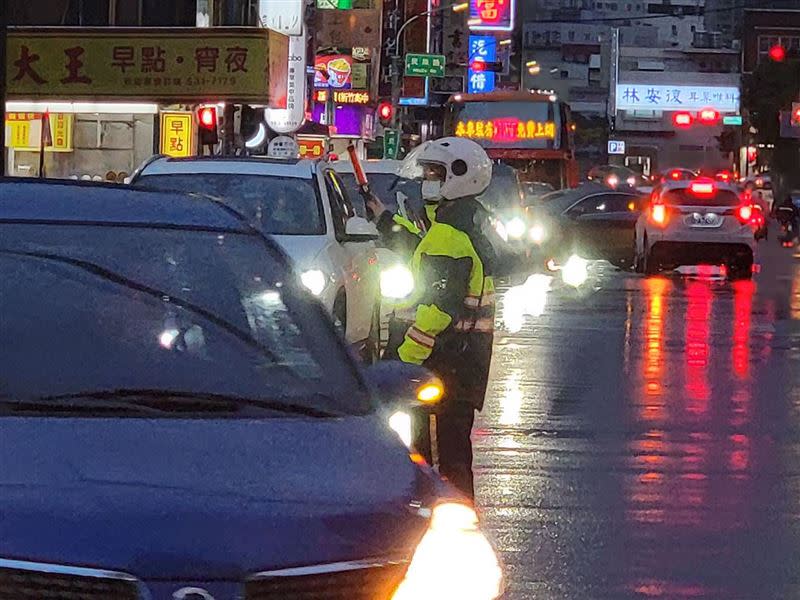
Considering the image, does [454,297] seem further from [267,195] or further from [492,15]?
[492,15]

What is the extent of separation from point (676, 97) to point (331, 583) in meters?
110

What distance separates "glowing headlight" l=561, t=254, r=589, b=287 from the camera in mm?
31362

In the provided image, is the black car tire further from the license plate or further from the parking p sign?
the parking p sign

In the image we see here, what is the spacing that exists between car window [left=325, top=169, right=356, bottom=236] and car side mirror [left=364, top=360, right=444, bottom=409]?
360 inches

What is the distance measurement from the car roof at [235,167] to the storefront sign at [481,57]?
79894 millimetres

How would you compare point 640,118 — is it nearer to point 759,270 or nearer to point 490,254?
point 759,270

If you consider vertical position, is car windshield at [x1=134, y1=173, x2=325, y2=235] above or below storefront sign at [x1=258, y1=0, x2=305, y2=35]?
below

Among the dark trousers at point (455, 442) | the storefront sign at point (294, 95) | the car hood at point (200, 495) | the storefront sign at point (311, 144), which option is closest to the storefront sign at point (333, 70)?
the storefront sign at point (311, 144)

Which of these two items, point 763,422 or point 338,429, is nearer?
point 338,429

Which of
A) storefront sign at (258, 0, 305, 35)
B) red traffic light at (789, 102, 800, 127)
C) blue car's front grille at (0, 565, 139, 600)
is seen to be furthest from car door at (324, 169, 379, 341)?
red traffic light at (789, 102, 800, 127)

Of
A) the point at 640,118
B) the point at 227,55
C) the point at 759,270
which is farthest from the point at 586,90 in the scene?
the point at 227,55

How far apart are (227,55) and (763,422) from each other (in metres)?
14.7

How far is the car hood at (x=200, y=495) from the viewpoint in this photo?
4.18 m

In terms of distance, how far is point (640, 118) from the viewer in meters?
118
